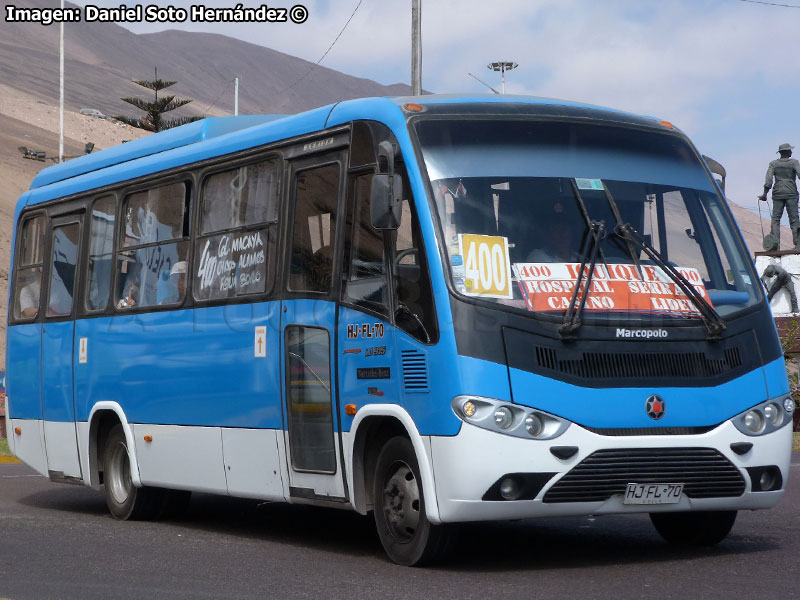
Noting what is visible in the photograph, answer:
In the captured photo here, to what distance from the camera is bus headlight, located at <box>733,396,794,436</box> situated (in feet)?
29.0

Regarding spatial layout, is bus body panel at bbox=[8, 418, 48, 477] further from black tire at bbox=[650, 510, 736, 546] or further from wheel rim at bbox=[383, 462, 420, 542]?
black tire at bbox=[650, 510, 736, 546]

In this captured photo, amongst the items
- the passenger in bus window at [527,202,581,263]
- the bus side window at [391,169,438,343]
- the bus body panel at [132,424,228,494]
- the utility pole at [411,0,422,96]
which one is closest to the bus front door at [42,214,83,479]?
the bus body panel at [132,424,228,494]

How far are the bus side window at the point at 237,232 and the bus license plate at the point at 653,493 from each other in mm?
3255

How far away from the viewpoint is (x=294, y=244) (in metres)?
10.3

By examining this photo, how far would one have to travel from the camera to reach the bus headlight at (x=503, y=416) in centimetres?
829

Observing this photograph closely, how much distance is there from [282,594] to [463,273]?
6.91ft

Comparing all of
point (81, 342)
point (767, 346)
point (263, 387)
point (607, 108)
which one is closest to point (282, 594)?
point (263, 387)

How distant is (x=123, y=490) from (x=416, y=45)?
15.2 meters

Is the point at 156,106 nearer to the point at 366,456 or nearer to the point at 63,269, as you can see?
the point at 63,269

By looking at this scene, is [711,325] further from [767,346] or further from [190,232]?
[190,232]

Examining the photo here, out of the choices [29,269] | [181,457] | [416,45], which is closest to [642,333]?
[181,457]

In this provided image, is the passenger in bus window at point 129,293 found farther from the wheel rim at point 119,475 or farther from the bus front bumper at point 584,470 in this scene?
the bus front bumper at point 584,470

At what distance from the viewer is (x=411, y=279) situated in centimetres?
884

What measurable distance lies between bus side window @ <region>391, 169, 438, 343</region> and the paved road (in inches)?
57.0
